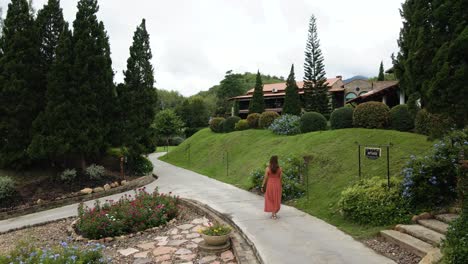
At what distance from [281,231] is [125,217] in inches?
141

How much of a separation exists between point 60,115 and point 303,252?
36.7ft

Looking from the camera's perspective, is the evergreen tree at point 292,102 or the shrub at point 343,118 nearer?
the shrub at point 343,118

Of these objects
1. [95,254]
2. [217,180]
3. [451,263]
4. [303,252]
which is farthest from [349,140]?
[95,254]

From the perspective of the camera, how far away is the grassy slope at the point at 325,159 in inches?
338

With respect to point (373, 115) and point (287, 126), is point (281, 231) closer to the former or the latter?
point (373, 115)

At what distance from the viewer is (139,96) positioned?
53.6 ft

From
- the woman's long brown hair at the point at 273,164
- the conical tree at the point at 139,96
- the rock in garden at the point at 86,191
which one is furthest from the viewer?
the conical tree at the point at 139,96

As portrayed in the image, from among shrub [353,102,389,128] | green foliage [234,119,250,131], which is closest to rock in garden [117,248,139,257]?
shrub [353,102,389,128]

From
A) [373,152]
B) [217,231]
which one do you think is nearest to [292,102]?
[373,152]

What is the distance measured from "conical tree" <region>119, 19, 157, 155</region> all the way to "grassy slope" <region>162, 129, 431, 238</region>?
408 cm

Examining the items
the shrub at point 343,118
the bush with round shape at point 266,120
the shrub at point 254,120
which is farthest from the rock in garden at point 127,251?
the shrub at point 254,120

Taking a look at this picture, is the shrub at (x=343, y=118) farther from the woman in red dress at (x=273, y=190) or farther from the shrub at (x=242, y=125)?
the shrub at (x=242, y=125)

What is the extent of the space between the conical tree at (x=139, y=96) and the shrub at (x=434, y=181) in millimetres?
12391

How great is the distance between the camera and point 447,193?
657 cm
